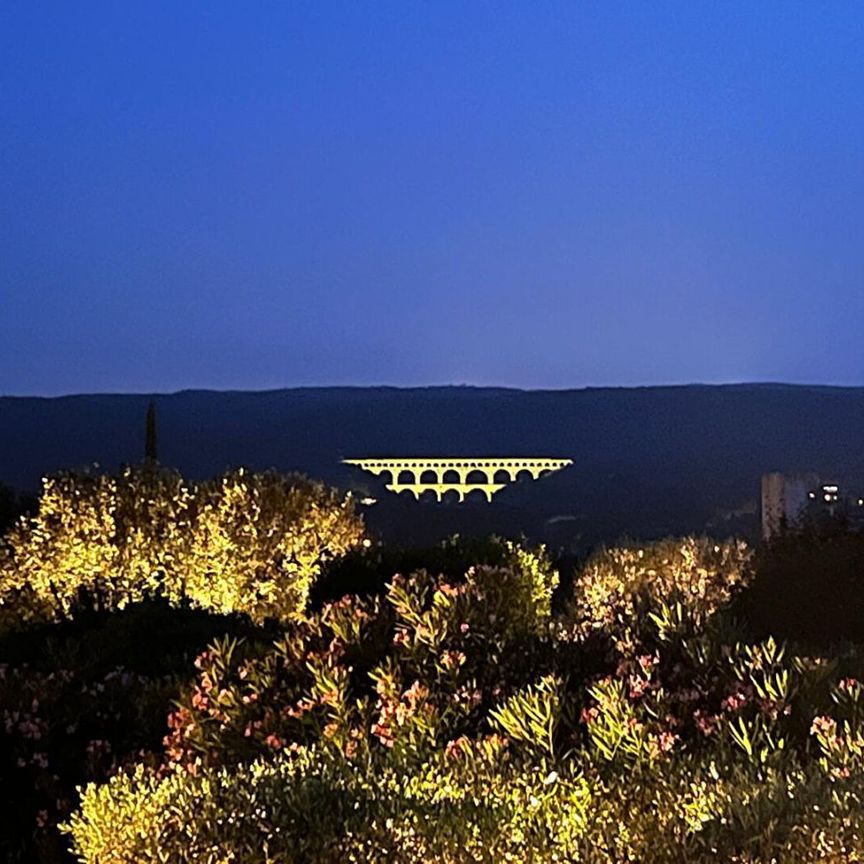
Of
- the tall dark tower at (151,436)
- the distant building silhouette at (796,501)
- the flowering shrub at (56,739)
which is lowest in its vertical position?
the flowering shrub at (56,739)

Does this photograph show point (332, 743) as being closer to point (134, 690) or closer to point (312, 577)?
point (134, 690)

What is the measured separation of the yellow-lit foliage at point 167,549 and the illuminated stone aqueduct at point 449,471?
879 inches

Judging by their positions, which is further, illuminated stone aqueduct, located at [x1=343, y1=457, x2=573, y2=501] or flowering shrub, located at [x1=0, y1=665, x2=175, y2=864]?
illuminated stone aqueduct, located at [x1=343, y1=457, x2=573, y2=501]

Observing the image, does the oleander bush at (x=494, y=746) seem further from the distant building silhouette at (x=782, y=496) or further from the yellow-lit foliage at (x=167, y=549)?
the distant building silhouette at (x=782, y=496)

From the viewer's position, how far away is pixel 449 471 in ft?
128

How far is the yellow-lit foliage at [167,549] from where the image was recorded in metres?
12.7

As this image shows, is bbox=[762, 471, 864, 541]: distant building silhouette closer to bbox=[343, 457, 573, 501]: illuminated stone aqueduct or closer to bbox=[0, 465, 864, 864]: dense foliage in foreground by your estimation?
bbox=[0, 465, 864, 864]: dense foliage in foreground

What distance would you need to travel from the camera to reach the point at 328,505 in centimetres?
1337

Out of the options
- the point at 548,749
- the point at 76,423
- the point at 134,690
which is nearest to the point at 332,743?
the point at 548,749

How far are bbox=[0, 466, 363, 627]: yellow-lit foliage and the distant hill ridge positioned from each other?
25709 millimetres

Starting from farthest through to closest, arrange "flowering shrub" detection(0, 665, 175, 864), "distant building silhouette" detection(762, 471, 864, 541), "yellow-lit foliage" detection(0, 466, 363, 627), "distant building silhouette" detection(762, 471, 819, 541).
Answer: "distant building silhouette" detection(762, 471, 819, 541), "distant building silhouette" detection(762, 471, 864, 541), "yellow-lit foliage" detection(0, 466, 363, 627), "flowering shrub" detection(0, 665, 175, 864)

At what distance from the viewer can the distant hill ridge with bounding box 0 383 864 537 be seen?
42.7 meters

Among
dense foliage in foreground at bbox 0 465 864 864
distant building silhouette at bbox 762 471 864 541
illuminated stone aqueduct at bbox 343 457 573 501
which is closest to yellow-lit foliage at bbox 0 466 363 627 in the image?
dense foliage in foreground at bbox 0 465 864 864

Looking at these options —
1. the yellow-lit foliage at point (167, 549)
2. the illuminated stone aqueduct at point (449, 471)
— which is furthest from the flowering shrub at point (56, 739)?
the illuminated stone aqueduct at point (449, 471)
